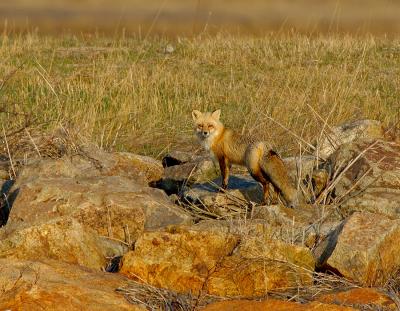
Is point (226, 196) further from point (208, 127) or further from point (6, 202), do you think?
point (6, 202)

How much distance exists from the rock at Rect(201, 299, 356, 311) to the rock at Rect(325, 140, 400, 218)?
2222 mm

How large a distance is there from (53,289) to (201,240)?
4.03ft

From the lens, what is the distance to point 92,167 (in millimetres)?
8430

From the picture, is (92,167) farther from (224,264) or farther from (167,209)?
(224,264)

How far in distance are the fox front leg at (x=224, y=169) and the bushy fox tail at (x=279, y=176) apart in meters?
0.42

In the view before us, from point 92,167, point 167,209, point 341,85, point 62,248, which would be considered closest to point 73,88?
point 341,85

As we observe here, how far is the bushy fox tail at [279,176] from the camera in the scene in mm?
7789

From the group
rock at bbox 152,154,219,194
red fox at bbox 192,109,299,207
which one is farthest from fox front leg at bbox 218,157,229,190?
rock at bbox 152,154,219,194

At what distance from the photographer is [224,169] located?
826 cm

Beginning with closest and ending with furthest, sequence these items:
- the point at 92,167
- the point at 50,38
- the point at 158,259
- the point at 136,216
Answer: the point at 158,259 → the point at 136,216 → the point at 92,167 → the point at 50,38

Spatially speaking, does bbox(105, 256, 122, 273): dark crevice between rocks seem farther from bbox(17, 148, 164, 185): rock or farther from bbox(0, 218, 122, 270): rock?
bbox(17, 148, 164, 185): rock

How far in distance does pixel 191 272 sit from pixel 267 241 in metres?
0.53

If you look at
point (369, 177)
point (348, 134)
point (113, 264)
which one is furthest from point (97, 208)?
point (348, 134)

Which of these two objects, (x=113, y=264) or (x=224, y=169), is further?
(x=224, y=169)
